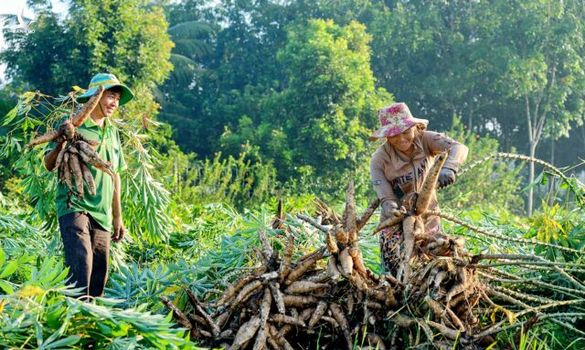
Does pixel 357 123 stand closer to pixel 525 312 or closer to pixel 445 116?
pixel 445 116

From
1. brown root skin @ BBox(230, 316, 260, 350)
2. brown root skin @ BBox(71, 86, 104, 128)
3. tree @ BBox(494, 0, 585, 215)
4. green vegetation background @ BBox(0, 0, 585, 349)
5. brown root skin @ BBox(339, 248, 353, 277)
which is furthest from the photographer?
tree @ BBox(494, 0, 585, 215)

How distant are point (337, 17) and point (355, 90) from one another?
27.5 ft

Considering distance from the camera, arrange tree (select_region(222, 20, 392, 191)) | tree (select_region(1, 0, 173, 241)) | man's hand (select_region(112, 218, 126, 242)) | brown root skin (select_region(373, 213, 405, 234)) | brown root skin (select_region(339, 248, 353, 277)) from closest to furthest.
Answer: brown root skin (select_region(339, 248, 353, 277)) < brown root skin (select_region(373, 213, 405, 234)) < man's hand (select_region(112, 218, 126, 242)) < tree (select_region(1, 0, 173, 241)) < tree (select_region(222, 20, 392, 191))

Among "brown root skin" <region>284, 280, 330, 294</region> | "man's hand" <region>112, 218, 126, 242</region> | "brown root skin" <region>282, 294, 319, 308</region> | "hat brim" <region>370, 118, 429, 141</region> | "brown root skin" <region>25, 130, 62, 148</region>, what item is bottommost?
"man's hand" <region>112, 218, 126, 242</region>

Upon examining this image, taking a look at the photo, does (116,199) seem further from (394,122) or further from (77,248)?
(394,122)

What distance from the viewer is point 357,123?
23.2 metres

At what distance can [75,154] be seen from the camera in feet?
14.0

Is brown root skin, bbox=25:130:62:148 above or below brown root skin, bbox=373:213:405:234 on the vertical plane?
above

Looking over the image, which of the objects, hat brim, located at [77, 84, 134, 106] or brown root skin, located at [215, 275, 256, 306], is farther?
hat brim, located at [77, 84, 134, 106]

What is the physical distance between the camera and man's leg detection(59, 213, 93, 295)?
429 cm

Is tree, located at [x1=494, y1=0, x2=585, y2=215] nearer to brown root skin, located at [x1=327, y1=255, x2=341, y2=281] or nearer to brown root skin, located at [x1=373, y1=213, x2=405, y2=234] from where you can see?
brown root skin, located at [x1=373, y1=213, x2=405, y2=234]

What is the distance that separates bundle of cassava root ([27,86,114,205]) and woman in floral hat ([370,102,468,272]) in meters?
1.32

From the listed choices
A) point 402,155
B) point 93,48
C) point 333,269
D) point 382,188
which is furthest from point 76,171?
point 93,48

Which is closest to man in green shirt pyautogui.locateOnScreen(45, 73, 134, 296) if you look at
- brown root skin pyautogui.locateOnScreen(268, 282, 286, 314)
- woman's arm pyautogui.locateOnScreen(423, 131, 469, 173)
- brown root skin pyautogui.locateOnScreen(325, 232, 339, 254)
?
brown root skin pyautogui.locateOnScreen(268, 282, 286, 314)
